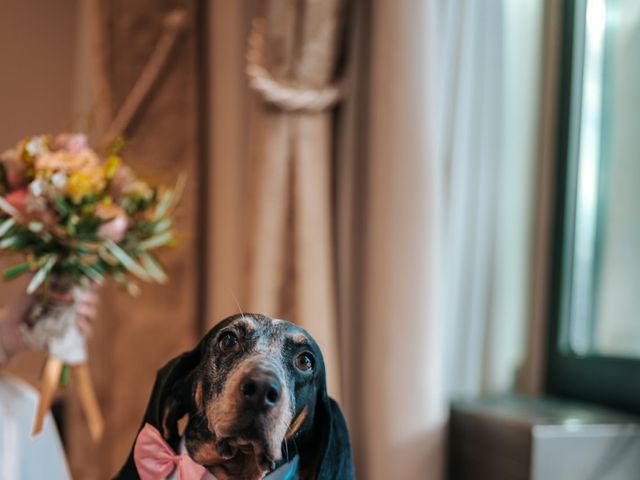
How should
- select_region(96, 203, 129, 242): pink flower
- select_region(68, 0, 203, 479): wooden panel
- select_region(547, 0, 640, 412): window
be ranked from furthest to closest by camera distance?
select_region(68, 0, 203, 479): wooden panel
select_region(547, 0, 640, 412): window
select_region(96, 203, 129, 242): pink flower

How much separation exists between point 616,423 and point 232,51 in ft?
4.44

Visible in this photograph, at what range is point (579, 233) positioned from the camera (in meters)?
1.54

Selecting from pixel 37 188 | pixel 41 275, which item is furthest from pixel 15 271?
pixel 37 188

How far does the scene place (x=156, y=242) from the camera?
1.40 m

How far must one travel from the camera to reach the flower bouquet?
4.12 ft

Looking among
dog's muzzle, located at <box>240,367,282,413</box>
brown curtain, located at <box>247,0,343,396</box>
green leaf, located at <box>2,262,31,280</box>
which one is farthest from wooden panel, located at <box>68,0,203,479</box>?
dog's muzzle, located at <box>240,367,282,413</box>

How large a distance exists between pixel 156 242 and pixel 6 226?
11.2 inches

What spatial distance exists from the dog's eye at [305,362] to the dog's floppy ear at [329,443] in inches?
1.7

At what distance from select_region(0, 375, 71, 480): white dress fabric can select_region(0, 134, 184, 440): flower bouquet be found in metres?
0.05

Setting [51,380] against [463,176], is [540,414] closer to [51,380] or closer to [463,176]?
[463,176]

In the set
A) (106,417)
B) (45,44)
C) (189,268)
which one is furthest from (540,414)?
(45,44)

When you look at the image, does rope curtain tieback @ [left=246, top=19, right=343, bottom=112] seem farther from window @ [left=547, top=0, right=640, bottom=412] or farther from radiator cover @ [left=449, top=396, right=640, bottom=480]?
radiator cover @ [left=449, top=396, right=640, bottom=480]

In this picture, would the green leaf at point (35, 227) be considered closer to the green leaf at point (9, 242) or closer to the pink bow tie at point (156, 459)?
the green leaf at point (9, 242)

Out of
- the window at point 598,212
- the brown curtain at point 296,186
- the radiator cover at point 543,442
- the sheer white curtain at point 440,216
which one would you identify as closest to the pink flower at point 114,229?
the brown curtain at point 296,186
